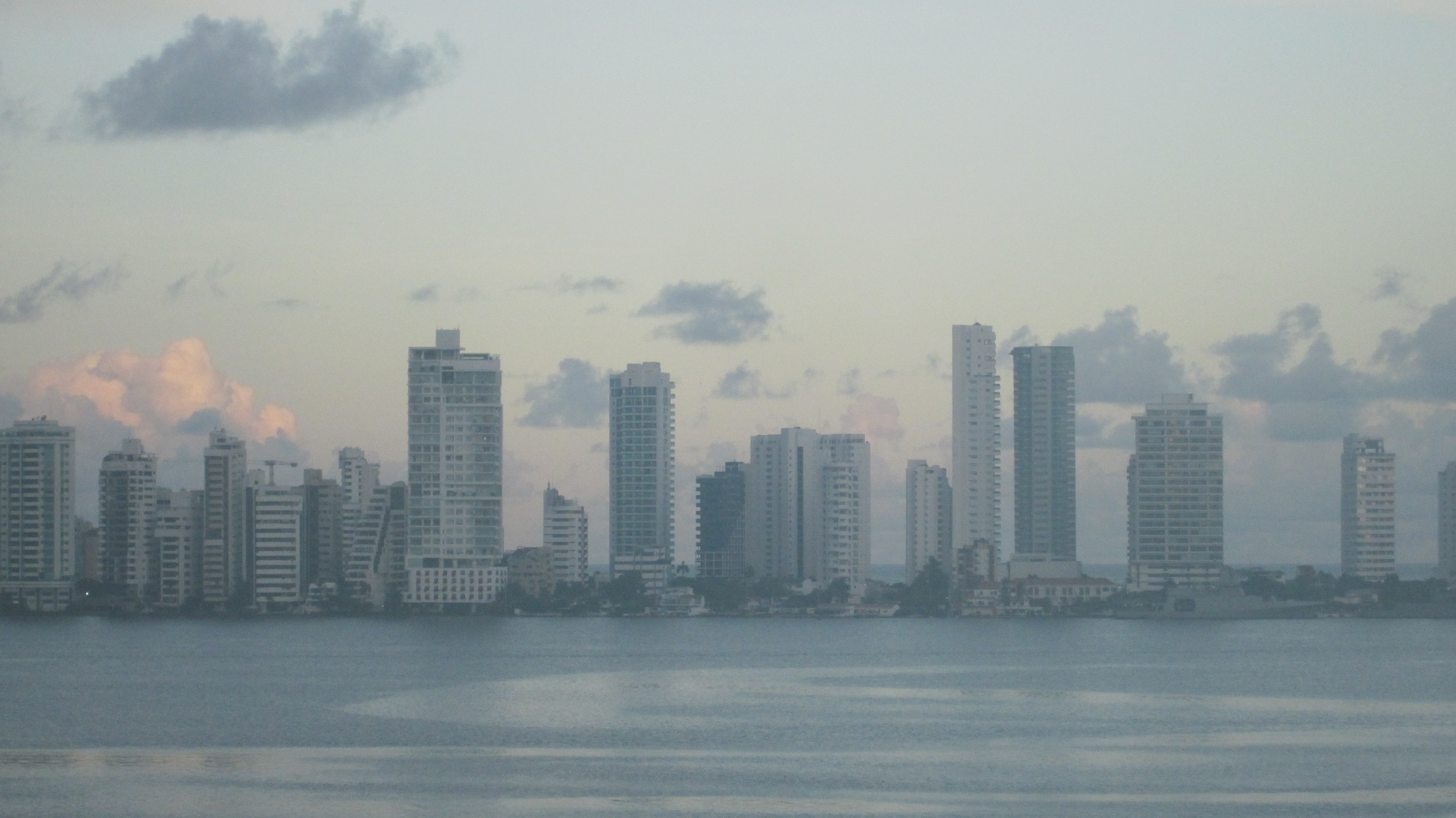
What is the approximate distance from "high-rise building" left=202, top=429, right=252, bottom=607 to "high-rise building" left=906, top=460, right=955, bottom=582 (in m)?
57.1

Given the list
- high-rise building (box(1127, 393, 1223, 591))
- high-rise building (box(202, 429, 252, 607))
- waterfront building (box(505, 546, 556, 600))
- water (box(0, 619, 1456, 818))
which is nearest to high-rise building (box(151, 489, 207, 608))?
high-rise building (box(202, 429, 252, 607))

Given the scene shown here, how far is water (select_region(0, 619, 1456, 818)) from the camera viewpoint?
50.9 metres

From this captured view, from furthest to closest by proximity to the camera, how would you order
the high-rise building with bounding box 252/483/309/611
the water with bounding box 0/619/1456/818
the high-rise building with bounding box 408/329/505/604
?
the high-rise building with bounding box 252/483/309/611, the high-rise building with bounding box 408/329/505/604, the water with bounding box 0/619/1456/818

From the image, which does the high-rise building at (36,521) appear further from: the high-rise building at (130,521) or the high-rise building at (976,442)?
the high-rise building at (976,442)

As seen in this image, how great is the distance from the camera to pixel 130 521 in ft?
600

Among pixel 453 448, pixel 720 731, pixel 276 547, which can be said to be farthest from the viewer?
pixel 276 547

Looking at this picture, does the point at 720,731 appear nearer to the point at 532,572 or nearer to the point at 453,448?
the point at 453,448

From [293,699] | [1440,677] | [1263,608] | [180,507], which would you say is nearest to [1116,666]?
[1440,677]

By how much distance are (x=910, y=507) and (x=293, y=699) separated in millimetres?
118736

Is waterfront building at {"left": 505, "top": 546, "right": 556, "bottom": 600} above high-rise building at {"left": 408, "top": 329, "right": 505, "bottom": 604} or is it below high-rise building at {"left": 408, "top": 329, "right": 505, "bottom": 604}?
below

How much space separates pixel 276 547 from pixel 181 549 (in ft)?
29.7

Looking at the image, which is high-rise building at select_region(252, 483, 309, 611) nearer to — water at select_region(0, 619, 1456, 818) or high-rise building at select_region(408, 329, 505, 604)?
high-rise building at select_region(408, 329, 505, 604)

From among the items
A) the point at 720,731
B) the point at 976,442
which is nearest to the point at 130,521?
the point at 976,442

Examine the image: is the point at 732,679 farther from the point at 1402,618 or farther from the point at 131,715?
Result: the point at 1402,618
